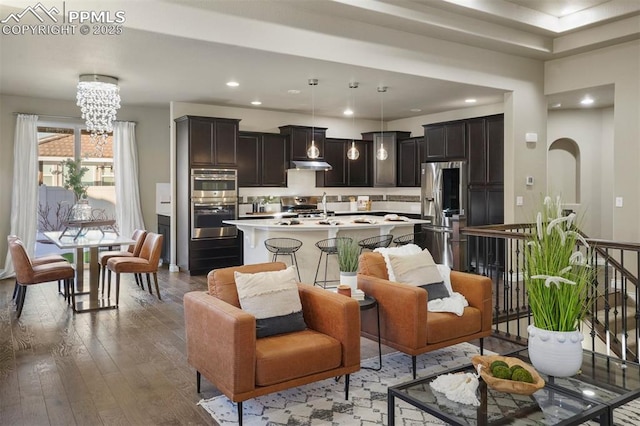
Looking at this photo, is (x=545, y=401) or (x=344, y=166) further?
(x=344, y=166)

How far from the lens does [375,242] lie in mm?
6762

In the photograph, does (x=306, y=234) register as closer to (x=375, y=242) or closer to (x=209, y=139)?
(x=375, y=242)

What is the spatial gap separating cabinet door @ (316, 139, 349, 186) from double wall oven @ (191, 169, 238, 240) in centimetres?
211

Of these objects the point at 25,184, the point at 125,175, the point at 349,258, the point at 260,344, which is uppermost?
the point at 125,175

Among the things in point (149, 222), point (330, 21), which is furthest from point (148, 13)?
point (149, 222)

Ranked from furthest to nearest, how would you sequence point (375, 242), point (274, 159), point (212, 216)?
1. point (274, 159)
2. point (212, 216)
3. point (375, 242)

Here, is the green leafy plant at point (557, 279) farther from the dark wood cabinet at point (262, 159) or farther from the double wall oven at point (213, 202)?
the dark wood cabinet at point (262, 159)

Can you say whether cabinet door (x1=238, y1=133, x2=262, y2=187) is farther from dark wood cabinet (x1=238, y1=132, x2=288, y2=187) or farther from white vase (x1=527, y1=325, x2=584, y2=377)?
white vase (x1=527, y1=325, x2=584, y2=377)

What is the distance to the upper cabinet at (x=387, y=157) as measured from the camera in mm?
9812

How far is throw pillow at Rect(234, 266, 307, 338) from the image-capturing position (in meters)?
3.19

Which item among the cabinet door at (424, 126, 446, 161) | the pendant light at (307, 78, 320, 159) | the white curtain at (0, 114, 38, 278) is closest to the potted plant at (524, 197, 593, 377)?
the pendant light at (307, 78, 320, 159)

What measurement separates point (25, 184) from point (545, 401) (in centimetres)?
Result: 806

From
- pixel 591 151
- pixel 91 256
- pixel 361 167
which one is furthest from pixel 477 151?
pixel 91 256

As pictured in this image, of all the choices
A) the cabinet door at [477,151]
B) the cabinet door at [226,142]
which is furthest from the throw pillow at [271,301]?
the cabinet door at [477,151]
